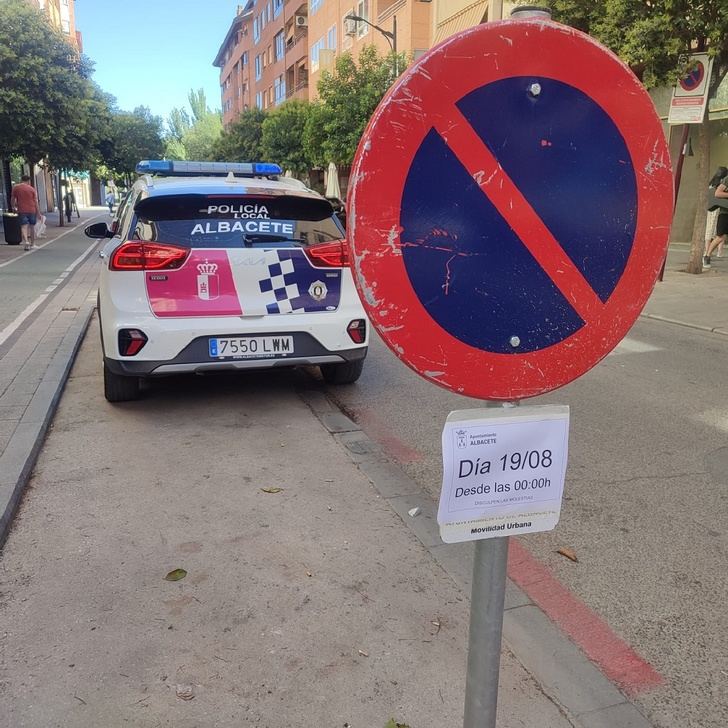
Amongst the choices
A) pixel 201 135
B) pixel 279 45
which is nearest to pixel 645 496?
pixel 279 45

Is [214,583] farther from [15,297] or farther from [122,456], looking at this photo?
[15,297]

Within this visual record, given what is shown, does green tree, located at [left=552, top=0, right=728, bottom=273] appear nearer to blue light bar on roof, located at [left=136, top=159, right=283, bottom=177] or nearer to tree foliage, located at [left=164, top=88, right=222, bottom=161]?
blue light bar on roof, located at [left=136, top=159, right=283, bottom=177]

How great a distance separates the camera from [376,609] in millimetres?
2805

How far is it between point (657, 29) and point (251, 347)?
9159 millimetres

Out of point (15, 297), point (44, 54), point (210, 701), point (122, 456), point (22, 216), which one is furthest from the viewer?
point (44, 54)

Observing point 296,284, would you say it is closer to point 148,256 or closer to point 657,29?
point 148,256

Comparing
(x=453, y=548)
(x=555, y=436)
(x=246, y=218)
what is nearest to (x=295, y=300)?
(x=246, y=218)

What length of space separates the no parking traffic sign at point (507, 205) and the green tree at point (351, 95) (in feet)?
80.7

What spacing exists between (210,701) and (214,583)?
Result: 28.9 inches

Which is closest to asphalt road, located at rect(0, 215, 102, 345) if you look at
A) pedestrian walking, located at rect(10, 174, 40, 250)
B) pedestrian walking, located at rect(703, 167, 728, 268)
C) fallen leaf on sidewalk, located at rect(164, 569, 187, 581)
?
pedestrian walking, located at rect(10, 174, 40, 250)

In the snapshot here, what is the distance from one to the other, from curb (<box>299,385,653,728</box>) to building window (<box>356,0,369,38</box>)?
34.9m

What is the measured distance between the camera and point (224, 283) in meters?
4.95

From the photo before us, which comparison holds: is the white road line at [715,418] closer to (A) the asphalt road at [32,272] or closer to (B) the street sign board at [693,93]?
(A) the asphalt road at [32,272]

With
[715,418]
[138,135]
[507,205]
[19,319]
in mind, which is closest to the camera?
[507,205]
